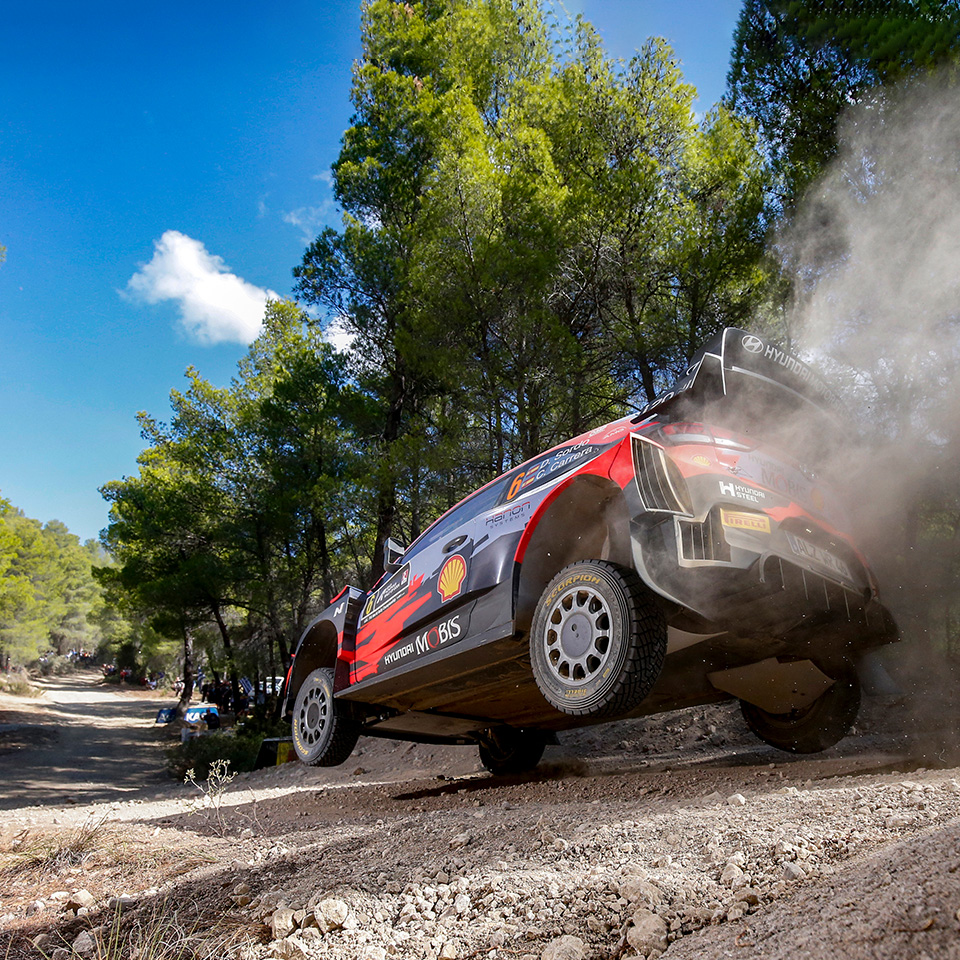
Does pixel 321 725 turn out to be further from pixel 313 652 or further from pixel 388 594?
pixel 388 594

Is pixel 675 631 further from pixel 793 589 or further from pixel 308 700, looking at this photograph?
pixel 308 700

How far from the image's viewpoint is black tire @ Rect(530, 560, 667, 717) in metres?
2.66

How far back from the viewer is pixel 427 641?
12.1 ft

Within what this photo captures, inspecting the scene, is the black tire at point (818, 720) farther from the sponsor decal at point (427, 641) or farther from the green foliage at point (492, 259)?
the green foliage at point (492, 259)

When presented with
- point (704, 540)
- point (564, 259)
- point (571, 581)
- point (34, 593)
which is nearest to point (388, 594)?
point (571, 581)

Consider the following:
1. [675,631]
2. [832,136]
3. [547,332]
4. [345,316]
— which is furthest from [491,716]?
[345,316]

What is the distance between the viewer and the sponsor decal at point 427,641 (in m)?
3.51

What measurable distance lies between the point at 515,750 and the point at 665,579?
3.12 m

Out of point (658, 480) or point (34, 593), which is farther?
point (34, 593)

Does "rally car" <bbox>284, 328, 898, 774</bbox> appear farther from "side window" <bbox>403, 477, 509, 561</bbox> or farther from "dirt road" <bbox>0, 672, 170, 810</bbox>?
"dirt road" <bbox>0, 672, 170, 810</bbox>

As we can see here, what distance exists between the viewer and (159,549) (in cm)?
2072

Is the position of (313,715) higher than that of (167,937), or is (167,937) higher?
(313,715)

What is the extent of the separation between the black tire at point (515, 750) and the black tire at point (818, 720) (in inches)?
74.1

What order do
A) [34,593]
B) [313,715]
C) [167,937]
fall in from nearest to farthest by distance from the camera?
1. [167,937]
2. [313,715]
3. [34,593]
